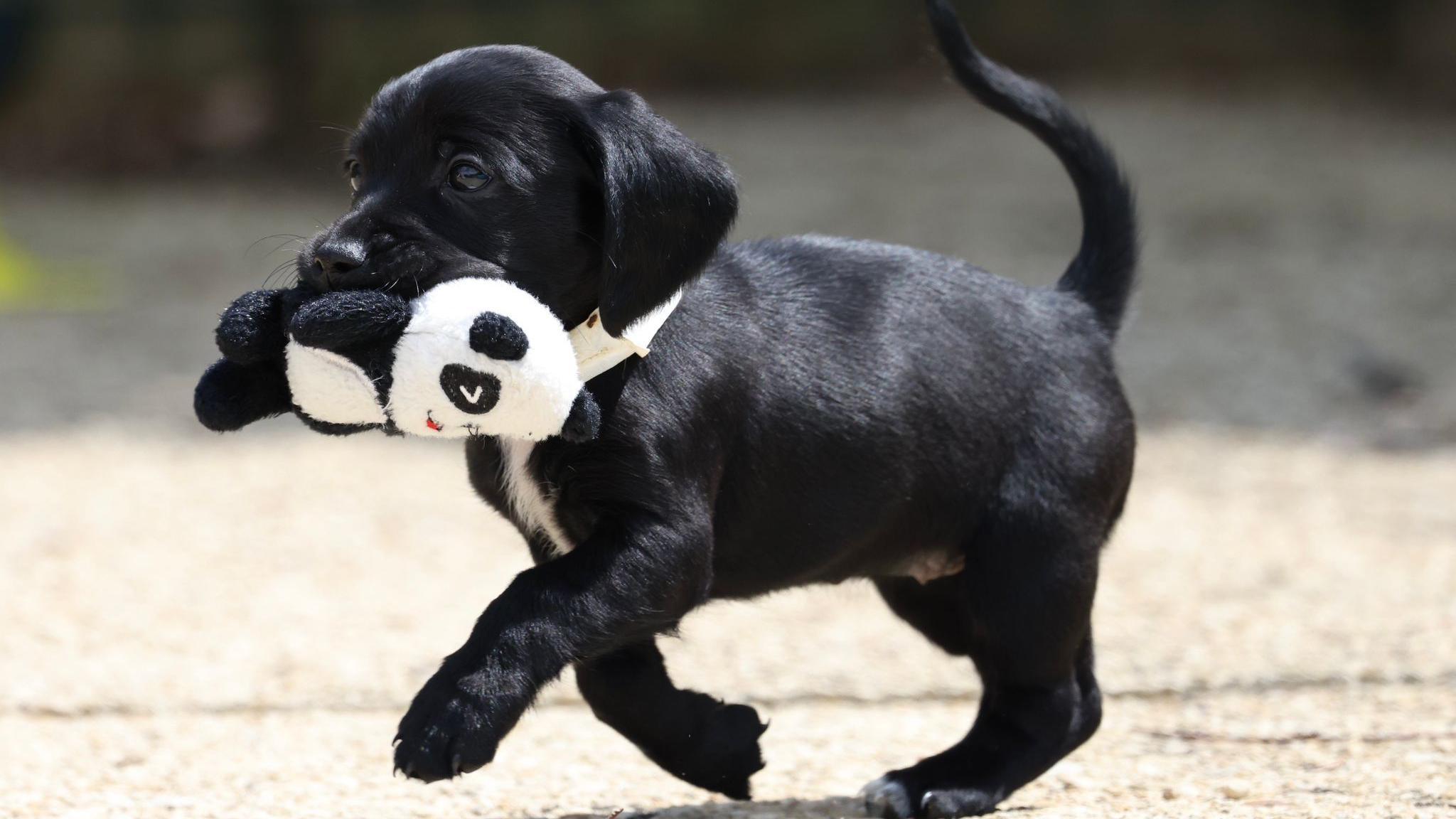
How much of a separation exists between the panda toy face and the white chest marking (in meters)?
0.27

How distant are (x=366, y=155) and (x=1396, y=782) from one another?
2.33m

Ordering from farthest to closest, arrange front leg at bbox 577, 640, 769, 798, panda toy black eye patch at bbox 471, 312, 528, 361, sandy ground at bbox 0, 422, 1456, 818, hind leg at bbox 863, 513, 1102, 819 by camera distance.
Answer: sandy ground at bbox 0, 422, 1456, 818 < hind leg at bbox 863, 513, 1102, 819 < front leg at bbox 577, 640, 769, 798 < panda toy black eye patch at bbox 471, 312, 528, 361

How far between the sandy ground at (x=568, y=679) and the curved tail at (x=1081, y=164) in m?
1.05

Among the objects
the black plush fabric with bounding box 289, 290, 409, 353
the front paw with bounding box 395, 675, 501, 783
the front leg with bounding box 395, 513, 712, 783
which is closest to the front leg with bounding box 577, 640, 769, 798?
the front leg with bounding box 395, 513, 712, 783

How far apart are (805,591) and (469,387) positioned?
9.69 ft

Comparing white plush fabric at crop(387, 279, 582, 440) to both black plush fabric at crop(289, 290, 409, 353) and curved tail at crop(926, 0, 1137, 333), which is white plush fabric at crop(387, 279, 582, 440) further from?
curved tail at crop(926, 0, 1137, 333)

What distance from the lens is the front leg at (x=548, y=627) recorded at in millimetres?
2658

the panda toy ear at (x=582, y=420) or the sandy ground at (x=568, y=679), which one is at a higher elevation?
the panda toy ear at (x=582, y=420)

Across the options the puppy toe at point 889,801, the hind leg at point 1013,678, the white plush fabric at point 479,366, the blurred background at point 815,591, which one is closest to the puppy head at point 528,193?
the white plush fabric at point 479,366

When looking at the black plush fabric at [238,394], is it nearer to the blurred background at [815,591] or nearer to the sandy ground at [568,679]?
the blurred background at [815,591]

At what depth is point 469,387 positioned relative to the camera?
105 inches

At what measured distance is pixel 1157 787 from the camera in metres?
3.64

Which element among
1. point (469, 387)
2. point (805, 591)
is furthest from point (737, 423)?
point (805, 591)

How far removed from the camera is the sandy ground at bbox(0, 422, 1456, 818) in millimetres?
3686
